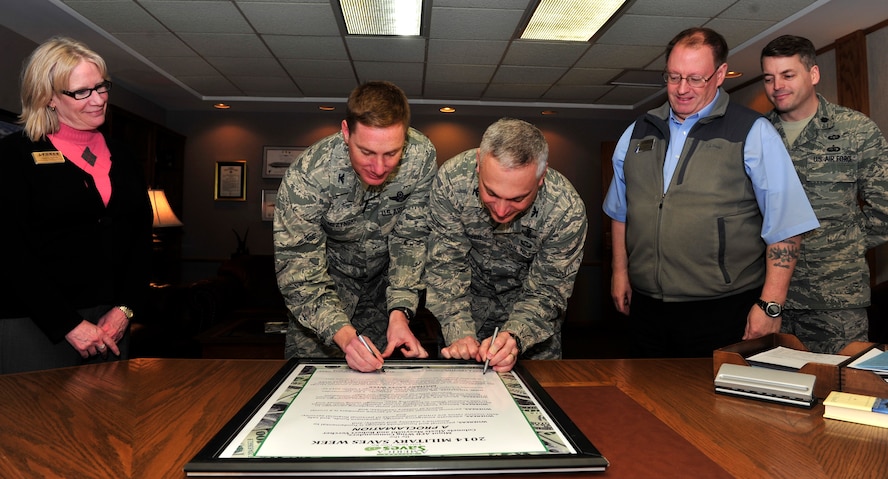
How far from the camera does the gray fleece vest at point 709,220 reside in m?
1.84

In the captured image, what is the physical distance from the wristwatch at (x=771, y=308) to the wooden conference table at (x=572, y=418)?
1.71 feet

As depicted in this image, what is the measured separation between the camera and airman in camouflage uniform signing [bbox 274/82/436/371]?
157 centimetres

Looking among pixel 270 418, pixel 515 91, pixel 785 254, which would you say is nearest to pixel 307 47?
pixel 515 91

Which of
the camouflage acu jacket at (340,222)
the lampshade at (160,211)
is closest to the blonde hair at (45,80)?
the camouflage acu jacket at (340,222)

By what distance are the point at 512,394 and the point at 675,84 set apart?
1288mm

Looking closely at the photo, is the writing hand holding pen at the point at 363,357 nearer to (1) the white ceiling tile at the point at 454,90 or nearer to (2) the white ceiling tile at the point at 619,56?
(2) the white ceiling tile at the point at 619,56

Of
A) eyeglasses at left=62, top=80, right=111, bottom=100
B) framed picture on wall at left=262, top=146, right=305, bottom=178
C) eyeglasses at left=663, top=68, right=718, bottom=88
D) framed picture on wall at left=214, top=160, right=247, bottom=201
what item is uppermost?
framed picture on wall at left=262, top=146, right=305, bottom=178

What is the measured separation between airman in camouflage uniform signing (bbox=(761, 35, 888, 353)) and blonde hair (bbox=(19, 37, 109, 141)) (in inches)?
98.7

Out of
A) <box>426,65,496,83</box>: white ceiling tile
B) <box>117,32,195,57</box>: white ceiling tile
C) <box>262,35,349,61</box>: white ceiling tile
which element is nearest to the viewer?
<box>117,32,195,57</box>: white ceiling tile

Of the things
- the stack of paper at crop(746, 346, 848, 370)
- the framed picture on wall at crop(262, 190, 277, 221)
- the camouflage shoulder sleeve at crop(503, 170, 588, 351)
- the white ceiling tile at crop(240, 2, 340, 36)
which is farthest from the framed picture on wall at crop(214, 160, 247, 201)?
the stack of paper at crop(746, 346, 848, 370)

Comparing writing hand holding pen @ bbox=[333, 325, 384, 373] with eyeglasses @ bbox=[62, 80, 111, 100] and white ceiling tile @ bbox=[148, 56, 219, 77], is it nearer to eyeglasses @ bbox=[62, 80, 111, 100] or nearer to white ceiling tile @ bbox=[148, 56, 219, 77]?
eyeglasses @ bbox=[62, 80, 111, 100]

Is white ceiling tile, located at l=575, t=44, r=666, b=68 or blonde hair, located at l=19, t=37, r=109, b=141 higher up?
white ceiling tile, located at l=575, t=44, r=666, b=68

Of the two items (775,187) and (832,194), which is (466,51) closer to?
(832,194)

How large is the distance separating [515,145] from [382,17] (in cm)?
316
